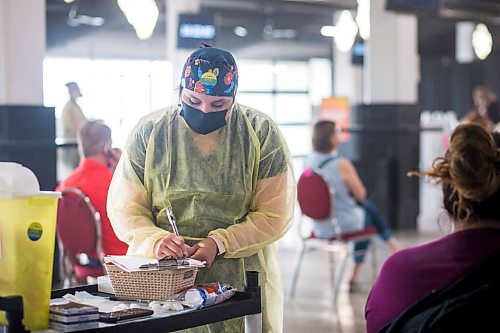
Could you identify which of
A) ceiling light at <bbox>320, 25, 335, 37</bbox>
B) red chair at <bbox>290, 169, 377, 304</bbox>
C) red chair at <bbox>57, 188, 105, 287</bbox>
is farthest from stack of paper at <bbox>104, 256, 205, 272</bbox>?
ceiling light at <bbox>320, 25, 335, 37</bbox>

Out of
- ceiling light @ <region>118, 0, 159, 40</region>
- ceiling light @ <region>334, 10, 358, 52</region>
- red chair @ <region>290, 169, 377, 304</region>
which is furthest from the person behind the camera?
ceiling light @ <region>334, 10, 358, 52</region>

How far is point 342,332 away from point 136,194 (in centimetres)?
307

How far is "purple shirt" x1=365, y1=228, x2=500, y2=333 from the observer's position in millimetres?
2084

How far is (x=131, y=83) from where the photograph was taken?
17.5 meters

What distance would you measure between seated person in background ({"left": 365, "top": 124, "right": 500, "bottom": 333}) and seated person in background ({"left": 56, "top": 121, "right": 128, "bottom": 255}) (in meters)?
2.65

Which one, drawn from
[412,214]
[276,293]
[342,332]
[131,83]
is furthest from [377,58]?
[131,83]

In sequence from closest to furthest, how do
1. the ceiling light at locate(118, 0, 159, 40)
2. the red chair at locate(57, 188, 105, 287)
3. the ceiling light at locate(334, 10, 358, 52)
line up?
the red chair at locate(57, 188, 105, 287), the ceiling light at locate(118, 0, 159, 40), the ceiling light at locate(334, 10, 358, 52)

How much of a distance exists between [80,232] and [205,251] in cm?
229

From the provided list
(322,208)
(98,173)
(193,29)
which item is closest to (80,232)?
(98,173)

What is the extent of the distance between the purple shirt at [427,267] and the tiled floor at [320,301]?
3179mm

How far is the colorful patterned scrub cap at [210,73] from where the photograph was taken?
2406 mm

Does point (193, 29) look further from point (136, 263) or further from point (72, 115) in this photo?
point (136, 263)

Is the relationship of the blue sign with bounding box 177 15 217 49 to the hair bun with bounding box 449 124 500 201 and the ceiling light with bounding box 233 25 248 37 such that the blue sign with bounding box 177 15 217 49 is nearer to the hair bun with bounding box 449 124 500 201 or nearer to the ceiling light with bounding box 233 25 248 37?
the hair bun with bounding box 449 124 500 201

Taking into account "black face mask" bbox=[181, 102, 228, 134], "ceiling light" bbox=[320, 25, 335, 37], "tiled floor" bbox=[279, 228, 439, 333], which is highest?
"ceiling light" bbox=[320, 25, 335, 37]
